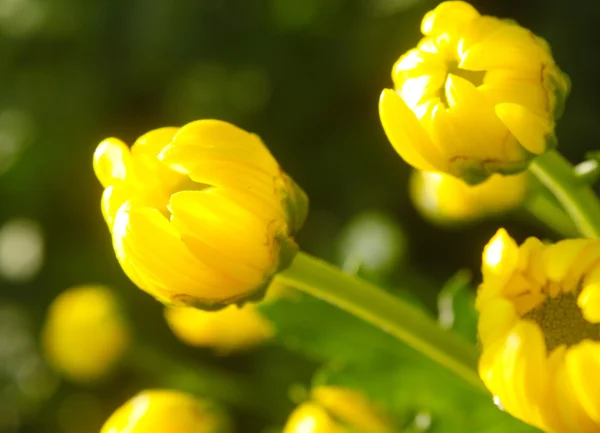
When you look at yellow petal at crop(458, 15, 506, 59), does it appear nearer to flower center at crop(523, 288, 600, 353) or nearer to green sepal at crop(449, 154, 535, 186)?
green sepal at crop(449, 154, 535, 186)

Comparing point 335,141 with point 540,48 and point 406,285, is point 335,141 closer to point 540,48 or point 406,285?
point 406,285

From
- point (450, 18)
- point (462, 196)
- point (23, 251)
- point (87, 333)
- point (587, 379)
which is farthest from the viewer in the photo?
point (23, 251)

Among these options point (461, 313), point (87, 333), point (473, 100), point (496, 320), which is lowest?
point (87, 333)

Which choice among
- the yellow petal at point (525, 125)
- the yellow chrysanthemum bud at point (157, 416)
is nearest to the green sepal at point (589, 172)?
the yellow petal at point (525, 125)

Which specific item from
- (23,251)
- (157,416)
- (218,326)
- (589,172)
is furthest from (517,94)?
(23,251)

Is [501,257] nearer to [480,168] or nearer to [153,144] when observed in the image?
[480,168]

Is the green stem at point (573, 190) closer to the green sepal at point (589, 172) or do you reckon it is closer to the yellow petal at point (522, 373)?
the green sepal at point (589, 172)

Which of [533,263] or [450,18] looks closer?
[533,263]
